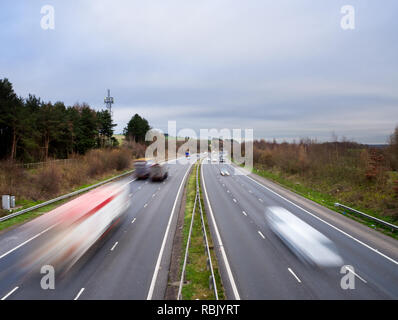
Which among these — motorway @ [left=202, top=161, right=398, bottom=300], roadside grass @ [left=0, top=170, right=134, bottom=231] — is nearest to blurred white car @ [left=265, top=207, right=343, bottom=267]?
motorway @ [left=202, top=161, right=398, bottom=300]

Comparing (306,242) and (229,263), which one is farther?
(306,242)

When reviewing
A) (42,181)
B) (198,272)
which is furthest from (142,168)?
(198,272)

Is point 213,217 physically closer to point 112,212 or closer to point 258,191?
point 112,212

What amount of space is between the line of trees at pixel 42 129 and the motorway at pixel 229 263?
79.4ft

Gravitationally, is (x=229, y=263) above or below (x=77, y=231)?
below

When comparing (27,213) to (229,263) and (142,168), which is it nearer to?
(229,263)

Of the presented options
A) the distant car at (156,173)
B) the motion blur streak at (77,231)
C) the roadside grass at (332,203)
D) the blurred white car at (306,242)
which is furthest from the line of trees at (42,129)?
the roadside grass at (332,203)

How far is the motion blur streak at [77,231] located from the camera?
10.6m

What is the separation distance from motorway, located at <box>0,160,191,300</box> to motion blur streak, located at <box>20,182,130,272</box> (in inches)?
17.8

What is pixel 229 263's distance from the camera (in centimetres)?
Result: 1109

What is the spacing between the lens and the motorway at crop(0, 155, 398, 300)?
870cm

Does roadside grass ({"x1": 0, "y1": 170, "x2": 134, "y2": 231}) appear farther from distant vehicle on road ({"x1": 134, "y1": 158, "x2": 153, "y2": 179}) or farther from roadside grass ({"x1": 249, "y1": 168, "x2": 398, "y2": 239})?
roadside grass ({"x1": 249, "y1": 168, "x2": 398, "y2": 239})

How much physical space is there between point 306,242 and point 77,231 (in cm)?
1083
